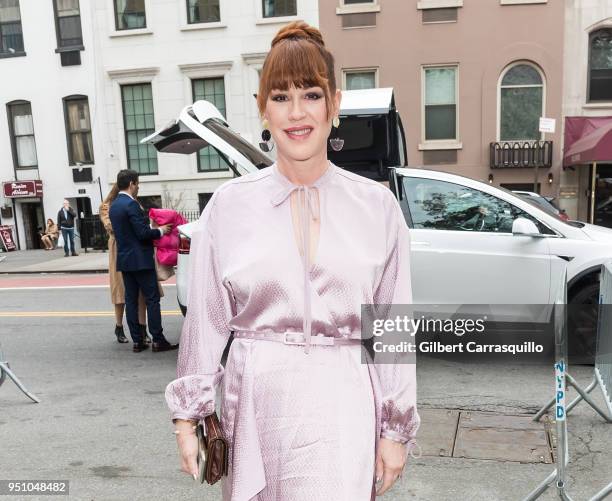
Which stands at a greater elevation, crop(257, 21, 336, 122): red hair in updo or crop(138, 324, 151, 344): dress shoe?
crop(257, 21, 336, 122): red hair in updo

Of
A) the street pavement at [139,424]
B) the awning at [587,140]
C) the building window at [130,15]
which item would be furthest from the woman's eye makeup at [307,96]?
the building window at [130,15]

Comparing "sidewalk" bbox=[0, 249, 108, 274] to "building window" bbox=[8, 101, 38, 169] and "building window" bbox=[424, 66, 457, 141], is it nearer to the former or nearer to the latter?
"building window" bbox=[8, 101, 38, 169]

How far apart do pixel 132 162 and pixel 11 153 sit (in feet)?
15.6

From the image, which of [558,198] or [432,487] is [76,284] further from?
[558,198]

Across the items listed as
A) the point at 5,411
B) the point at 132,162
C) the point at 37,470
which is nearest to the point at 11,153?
the point at 132,162

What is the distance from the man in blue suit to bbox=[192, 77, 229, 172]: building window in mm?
12097

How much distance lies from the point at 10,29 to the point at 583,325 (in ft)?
69.3

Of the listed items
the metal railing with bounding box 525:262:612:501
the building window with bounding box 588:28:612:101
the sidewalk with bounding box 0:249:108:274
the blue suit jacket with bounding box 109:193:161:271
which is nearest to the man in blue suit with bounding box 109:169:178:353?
the blue suit jacket with bounding box 109:193:161:271

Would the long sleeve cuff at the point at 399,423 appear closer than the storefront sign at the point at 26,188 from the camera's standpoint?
Yes

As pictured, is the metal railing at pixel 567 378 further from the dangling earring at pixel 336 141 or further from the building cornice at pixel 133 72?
the building cornice at pixel 133 72

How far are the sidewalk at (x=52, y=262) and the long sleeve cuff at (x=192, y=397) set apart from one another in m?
13.1

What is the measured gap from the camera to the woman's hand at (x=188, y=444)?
1.52 m

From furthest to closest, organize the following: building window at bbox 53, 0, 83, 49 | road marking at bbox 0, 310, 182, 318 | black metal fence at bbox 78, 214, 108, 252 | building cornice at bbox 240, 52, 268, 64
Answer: building window at bbox 53, 0, 83, 49, black metal fence at bbox 78, 214, 108, 252, building cornice at bbox 240, 52, 268, 64, road marking at bbox 0, 310, 182, 318

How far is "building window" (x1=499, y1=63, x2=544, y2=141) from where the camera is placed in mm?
15688
